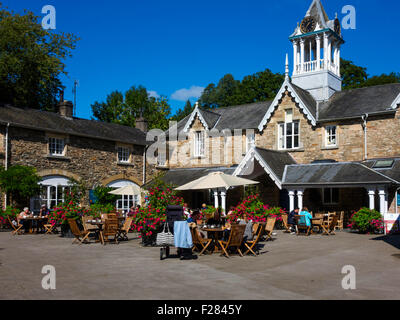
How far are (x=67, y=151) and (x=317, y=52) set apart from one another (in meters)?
17.4

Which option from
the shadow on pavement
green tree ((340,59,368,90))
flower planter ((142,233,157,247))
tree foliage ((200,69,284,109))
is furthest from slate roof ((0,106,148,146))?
green tree ((340,59,368,90))

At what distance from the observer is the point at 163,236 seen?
11906 millimetres

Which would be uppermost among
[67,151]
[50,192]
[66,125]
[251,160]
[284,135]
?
[66,125]

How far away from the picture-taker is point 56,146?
25422 millimetres

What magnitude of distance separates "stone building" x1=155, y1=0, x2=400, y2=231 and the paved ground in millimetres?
7976

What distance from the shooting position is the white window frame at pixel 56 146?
25.1 m

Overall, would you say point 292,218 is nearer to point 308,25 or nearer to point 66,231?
point 66,231

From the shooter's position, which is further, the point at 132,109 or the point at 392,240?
the point at 132,109

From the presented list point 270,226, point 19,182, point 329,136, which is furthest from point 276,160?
point 19,182

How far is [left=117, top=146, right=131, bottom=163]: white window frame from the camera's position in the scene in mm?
29281

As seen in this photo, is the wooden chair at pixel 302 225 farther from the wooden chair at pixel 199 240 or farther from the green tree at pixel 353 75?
the green tree at pixel 353 75

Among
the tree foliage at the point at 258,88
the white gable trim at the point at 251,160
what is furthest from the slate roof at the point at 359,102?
the tree foliage at the point at 258,88

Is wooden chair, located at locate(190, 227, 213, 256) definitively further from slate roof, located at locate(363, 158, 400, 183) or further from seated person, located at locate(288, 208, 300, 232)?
slate roof, located at locate(363, 158, 400, 183)

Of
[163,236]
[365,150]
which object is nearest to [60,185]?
[163,236]
